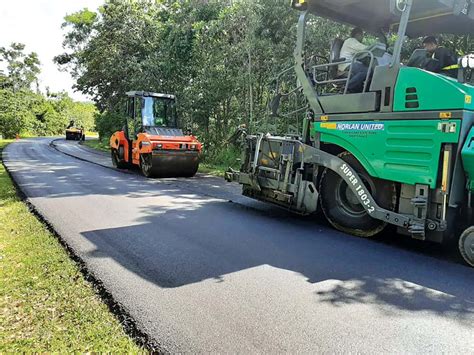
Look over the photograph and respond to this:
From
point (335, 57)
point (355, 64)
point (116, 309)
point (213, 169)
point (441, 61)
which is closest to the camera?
point (116, 309)

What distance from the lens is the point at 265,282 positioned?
3.99m

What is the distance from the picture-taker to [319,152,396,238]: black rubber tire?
5.44 metres

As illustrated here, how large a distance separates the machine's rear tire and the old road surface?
4.66 meters

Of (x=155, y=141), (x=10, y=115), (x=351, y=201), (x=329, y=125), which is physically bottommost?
(x=351, y=201)

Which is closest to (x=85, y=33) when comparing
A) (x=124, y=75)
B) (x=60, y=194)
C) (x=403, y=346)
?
(x=124, y=75)

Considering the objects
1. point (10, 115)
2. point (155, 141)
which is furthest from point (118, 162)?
point (10, 115)

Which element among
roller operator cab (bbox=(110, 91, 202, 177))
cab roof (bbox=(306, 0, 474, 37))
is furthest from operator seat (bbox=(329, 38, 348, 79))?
roller operator cab (bbox=(110, 91, 202, 177))

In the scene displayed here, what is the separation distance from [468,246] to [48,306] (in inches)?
165

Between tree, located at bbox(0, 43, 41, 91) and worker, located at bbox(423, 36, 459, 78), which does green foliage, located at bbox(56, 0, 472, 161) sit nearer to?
worker, located at bbox(423, 36, 459, 78)

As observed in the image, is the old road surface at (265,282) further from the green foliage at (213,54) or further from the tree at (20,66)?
the tree at (20,66)

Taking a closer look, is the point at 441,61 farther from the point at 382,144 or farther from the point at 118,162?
the point at 118,162

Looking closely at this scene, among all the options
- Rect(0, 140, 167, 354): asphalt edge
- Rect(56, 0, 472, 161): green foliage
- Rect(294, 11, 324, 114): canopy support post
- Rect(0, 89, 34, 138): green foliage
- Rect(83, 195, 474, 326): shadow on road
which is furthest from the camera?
Rect(0, 89, 34, 138): green foliage

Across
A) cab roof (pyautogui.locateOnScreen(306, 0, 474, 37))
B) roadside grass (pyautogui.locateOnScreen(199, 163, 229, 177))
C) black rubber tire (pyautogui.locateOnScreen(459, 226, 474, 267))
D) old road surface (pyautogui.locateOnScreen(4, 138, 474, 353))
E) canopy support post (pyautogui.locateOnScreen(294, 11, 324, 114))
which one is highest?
cab roof (pyautogui.locateOnScreen(306, 0, 474, 37))

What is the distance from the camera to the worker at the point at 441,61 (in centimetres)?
554
